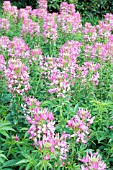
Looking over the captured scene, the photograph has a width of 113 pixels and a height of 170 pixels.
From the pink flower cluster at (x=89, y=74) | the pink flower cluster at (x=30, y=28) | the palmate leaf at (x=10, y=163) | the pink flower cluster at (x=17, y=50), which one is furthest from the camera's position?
the pink flower cluster at (x=30, y=28)

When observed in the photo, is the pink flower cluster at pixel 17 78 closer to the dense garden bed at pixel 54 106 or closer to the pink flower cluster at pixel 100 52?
the dense garden bed at pixel 54 106

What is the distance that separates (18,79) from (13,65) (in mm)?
129

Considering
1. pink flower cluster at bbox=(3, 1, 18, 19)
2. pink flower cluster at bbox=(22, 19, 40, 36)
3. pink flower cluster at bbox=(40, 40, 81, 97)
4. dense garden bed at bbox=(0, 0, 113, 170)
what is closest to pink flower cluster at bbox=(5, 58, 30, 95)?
dense garden bed at bbox=(0, 0, 113, 170)

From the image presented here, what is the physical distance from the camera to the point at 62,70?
3.68 metres

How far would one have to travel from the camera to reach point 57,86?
3.19 meters

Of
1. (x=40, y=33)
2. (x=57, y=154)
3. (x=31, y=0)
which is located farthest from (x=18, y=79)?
(x=31, y=0)

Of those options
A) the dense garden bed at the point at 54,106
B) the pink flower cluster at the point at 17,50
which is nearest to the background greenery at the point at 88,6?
the dense garden bed at the point at 54,106

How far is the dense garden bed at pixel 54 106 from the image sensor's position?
104 inches

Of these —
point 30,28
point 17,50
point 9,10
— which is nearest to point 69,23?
point 30,28

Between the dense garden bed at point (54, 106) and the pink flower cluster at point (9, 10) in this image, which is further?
the pink flower cluster at point (9, 10)

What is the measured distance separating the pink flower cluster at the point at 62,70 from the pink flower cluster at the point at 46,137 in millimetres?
476

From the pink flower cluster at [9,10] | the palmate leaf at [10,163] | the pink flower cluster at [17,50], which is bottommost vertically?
the palmate leaf at [10,163]

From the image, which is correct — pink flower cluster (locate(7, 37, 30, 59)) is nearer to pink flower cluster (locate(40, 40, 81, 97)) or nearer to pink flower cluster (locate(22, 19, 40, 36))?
pink flower cluster (locate(40, 40, 81, 97))

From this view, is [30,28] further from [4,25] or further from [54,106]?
[54,106]
